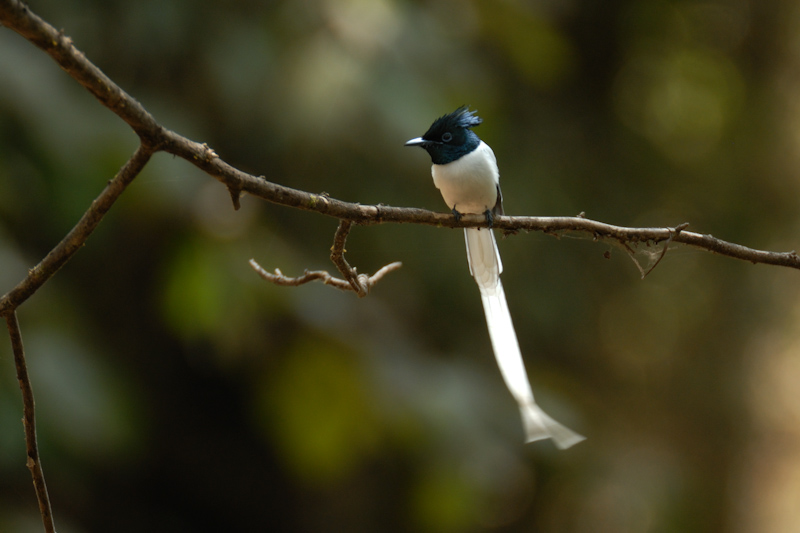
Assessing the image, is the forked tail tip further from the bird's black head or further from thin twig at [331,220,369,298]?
the bird's black head

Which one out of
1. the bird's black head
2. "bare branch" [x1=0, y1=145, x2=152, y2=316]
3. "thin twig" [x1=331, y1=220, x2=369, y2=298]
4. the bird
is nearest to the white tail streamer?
the bird

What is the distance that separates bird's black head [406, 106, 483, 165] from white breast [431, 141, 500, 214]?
39 millimetres

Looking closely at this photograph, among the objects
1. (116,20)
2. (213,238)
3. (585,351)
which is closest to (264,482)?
(213,238)

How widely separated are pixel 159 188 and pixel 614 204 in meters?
3.11

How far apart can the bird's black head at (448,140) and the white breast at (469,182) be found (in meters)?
0.04

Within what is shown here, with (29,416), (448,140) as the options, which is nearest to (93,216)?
(29,416)

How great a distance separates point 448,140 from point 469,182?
8.4 inches

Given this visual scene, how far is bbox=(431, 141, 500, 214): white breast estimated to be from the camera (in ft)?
6.05

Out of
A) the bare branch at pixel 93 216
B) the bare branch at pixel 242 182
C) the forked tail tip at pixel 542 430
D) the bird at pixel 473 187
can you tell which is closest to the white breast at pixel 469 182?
the bird at pixel 473 187

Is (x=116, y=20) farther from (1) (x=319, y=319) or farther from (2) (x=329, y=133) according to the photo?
(1) (x=319, y=319)

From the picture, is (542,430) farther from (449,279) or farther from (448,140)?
(449,279)

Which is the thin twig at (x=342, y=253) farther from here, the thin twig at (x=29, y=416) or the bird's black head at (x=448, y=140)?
the bird's black head at (x=448, y=140)

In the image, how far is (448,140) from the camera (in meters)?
1.98

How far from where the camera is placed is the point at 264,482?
3812 millimetres
